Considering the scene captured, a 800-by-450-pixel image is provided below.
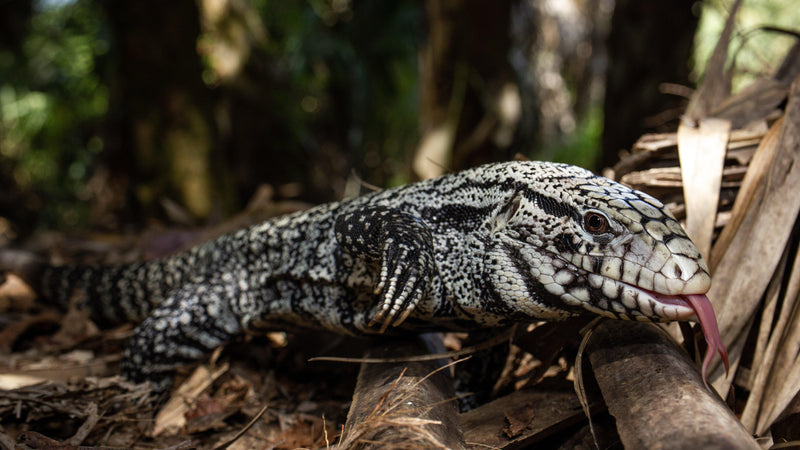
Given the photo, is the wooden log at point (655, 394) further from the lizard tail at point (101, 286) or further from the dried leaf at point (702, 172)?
the lizard tail at point (101, 286)

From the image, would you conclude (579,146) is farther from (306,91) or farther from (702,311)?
(702,311)

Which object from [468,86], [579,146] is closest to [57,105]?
[468,86]

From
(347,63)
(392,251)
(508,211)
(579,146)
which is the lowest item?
(579,146)

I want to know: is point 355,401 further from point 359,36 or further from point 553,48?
point 553,48

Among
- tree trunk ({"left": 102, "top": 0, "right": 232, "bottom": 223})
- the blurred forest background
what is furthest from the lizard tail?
tree trunk ({"left": 102, "top": 0, "right": 232, "bottom": 223})

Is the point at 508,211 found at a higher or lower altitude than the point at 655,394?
higher

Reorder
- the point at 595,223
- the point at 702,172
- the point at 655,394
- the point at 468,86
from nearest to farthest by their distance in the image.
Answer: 1. the point at 655,394
2. the point at 595,223
3. the point at 702,172
4. the point at 468,86

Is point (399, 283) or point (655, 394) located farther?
point (399, 283)
